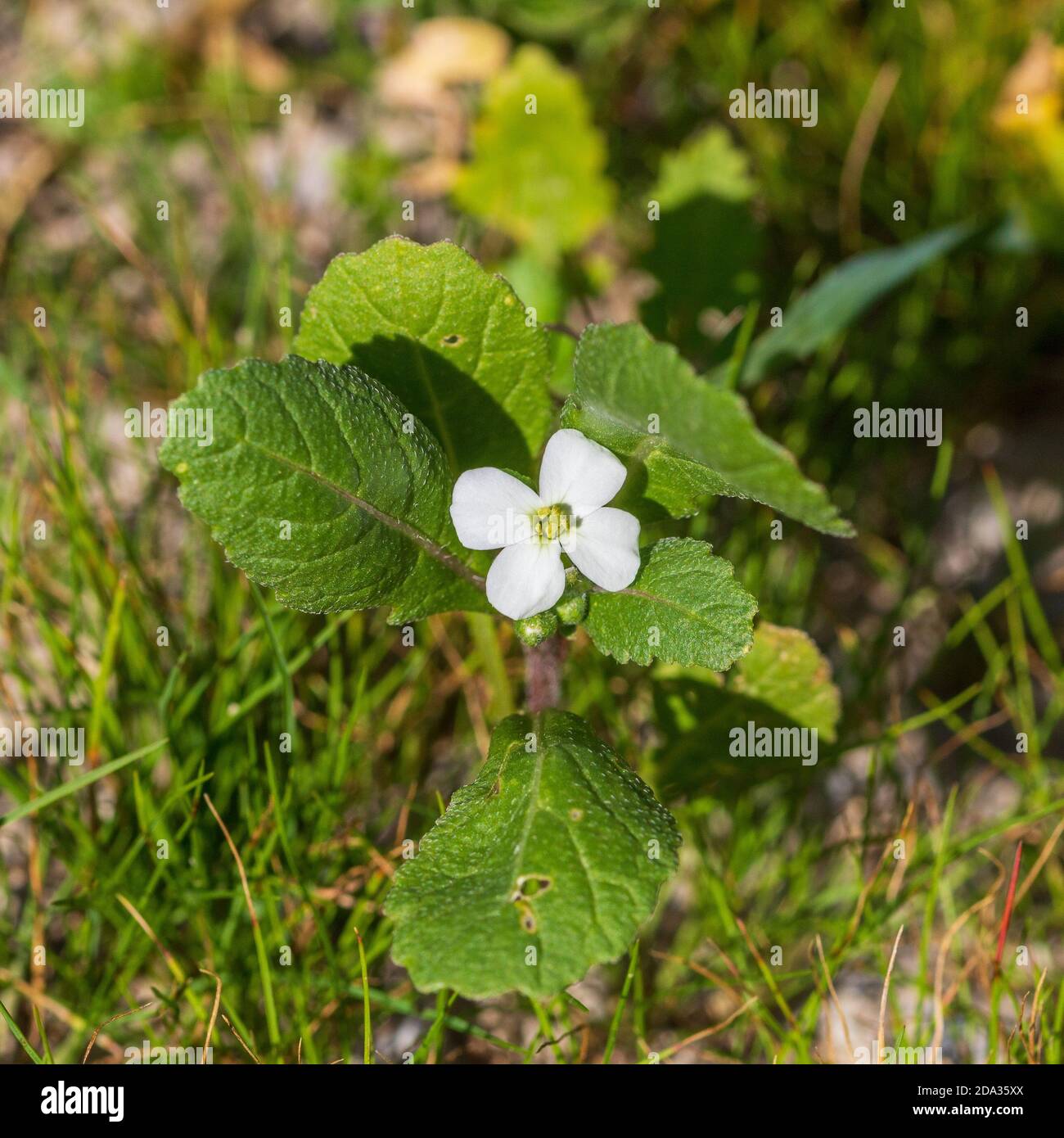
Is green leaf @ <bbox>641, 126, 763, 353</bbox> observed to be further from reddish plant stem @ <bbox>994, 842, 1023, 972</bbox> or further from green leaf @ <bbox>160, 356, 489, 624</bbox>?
reddish plant stem @ <bbox>994, 842, 1023, 972</bbox>

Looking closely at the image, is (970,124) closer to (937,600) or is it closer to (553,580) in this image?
(937,600)

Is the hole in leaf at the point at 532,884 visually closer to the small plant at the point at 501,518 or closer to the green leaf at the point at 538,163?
the small plant at the point at 501,518

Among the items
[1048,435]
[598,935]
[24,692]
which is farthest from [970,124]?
[24,692]

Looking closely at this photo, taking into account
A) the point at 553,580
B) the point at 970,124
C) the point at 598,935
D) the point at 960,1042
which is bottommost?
the point at 960,1042

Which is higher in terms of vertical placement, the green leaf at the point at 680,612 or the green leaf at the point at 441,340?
the green leaf at the point at 441,340

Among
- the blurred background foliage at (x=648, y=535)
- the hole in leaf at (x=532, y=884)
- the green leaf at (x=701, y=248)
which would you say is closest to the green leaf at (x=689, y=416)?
the hole in leaf at (x=532, y=884)

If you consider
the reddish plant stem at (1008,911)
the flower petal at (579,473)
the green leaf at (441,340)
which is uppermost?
the green leaf at (441,340)
